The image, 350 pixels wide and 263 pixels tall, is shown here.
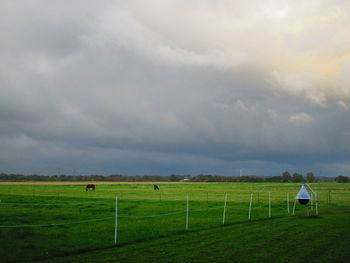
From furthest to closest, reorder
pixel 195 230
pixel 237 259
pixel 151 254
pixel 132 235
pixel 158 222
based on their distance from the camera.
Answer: pixel 158 222 → pixel 195 230 → pixel 132 235 → pixel 151 254 → pixel 237 259

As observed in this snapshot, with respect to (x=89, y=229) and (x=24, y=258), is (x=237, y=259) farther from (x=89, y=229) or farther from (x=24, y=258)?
(x=89, y=229)

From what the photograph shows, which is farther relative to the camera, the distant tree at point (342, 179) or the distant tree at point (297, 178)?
the distant tree at point (297, 178)

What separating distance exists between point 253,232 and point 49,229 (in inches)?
430

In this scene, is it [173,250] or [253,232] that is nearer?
[173,250]

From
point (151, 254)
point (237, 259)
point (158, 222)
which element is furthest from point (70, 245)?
point (158, 222)

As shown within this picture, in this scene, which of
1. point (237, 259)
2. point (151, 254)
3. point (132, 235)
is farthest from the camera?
point (132, 235)

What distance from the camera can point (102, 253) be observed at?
1302 centimetres

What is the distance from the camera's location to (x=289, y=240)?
50.8 ft

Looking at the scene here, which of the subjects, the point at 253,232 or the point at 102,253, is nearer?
the point at 102,253

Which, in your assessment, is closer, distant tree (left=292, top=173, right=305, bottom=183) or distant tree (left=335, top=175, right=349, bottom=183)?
distant tree (left=335, top=175, right=349, bottom=183)

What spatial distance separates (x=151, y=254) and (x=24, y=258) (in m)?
4.41

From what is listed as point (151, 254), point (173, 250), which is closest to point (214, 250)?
point (173, 250)

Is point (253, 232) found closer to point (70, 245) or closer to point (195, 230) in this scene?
point (195, 230)

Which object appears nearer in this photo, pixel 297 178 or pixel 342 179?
pixel 342 179
